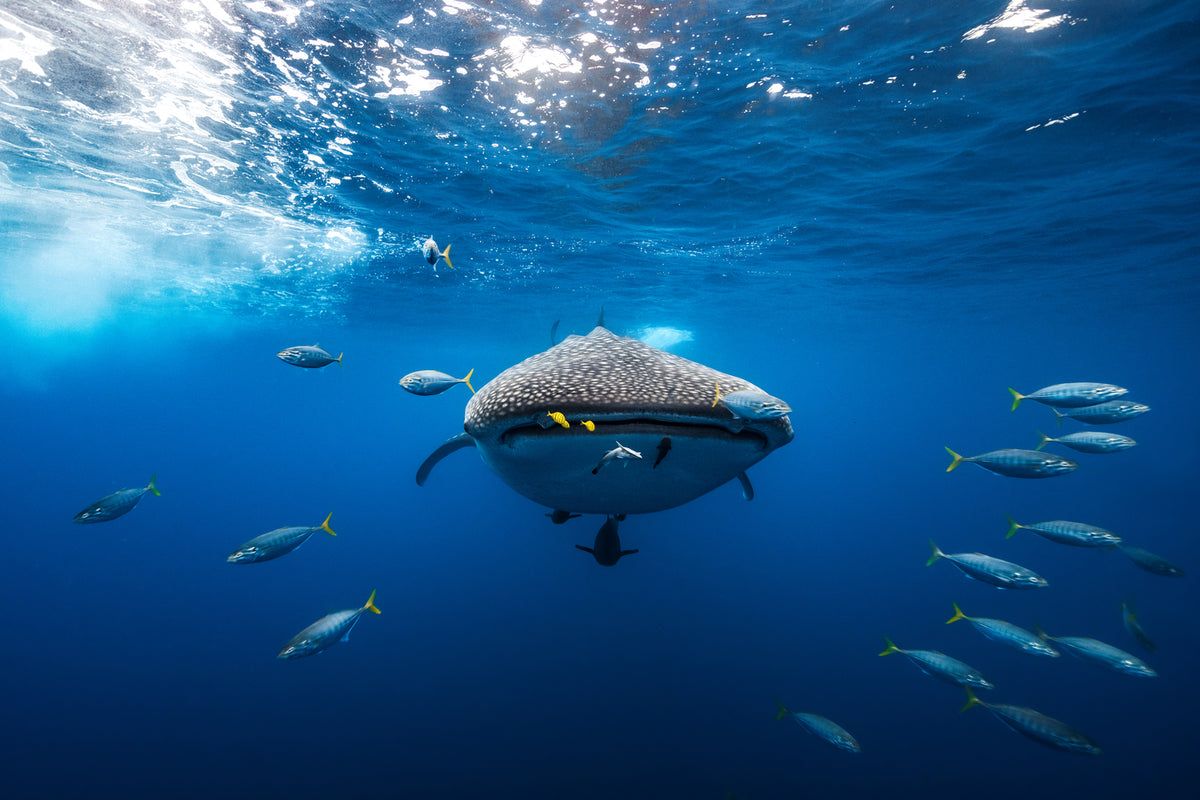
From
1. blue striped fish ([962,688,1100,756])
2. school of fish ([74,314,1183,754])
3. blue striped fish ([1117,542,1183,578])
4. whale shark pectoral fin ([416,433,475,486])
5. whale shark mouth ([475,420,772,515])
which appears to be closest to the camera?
whale shark mouth ([475,420,772,515])

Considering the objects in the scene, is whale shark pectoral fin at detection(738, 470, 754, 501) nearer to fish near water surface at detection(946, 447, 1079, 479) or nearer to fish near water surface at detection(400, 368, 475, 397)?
fish near water surface at detection(946, 447, 1079, 479)

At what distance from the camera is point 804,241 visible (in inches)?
698

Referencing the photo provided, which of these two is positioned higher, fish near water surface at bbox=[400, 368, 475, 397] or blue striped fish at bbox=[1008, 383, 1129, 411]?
blue striped fish at bbox=[1008, 383, 1129, 411]

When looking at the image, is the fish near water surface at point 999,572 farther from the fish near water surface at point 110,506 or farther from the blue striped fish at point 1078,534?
the fish near water surface at point 110,506

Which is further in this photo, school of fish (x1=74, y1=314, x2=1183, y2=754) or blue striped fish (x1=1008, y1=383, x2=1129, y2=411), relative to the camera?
blue striped fish (x1=1008, y1=383, x2=1129, y2=411)

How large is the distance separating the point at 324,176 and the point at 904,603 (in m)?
26.1

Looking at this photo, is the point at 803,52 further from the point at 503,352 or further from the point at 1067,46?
the point at 503,352

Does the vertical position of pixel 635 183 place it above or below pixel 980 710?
above

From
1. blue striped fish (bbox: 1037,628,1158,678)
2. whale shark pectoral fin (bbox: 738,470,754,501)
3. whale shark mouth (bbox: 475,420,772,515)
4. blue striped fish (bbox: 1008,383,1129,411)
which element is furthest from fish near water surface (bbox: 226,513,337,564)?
blue striped fish (bbox: 1037,628,1158,678)

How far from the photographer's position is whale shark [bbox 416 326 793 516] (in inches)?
94.9

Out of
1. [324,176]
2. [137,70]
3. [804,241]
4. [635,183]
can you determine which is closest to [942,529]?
[804,241]

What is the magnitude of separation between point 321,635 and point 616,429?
175 inches

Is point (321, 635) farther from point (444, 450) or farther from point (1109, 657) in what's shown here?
point (1109, 657)

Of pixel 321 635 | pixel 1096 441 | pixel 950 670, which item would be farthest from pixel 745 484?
pixel 321 635
